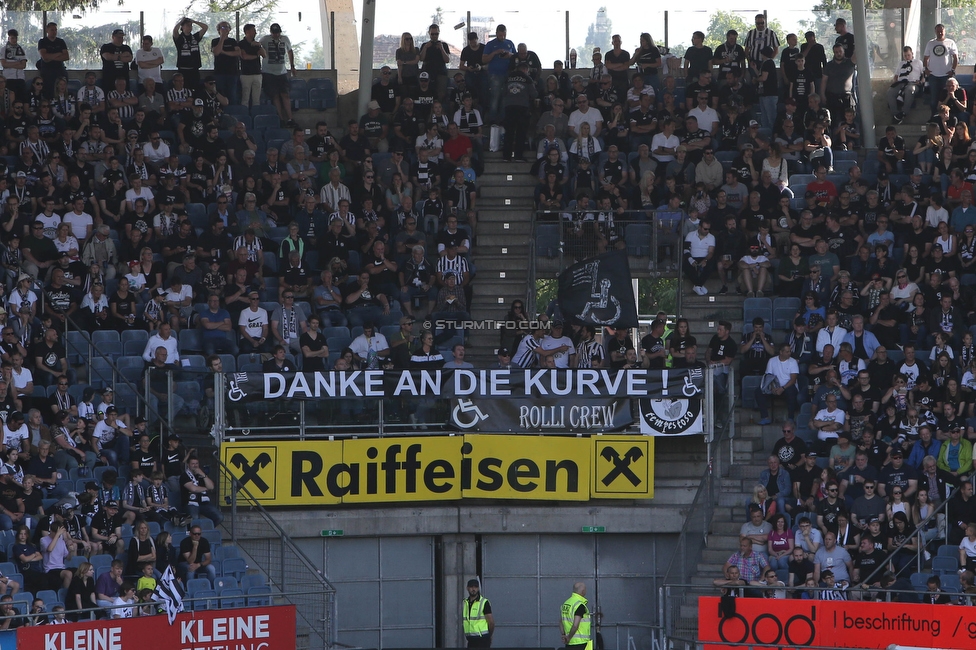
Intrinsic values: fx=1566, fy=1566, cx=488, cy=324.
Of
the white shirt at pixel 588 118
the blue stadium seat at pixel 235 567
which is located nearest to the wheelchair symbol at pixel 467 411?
the blue stadium seat at pixel 235 567

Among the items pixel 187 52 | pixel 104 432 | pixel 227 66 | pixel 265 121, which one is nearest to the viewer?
pixel 104 432

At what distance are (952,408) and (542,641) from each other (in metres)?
6.75

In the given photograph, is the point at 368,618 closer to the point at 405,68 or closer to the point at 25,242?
the point at 25,242

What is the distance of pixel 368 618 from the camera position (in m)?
22.8

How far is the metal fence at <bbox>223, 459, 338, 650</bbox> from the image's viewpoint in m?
21.0

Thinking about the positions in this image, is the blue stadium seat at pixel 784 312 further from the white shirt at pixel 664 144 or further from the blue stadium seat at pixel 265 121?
the blue stadium seat at pixel 265 121

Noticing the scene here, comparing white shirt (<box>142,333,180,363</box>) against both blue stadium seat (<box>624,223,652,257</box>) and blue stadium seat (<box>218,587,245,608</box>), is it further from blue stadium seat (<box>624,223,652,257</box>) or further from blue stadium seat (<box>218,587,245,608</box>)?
blue stadium seat (<box>624,223,652,257</box>)

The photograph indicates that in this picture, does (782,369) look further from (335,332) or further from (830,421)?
(335,332)

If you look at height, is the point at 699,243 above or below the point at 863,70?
below

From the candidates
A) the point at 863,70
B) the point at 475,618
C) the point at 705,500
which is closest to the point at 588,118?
the point at 863,70

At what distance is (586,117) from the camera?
2752 centimetres

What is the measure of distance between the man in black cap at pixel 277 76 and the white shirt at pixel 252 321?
19.9 feet

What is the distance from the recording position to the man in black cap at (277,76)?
28234 millimetres

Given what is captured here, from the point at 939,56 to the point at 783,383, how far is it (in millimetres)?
9308
